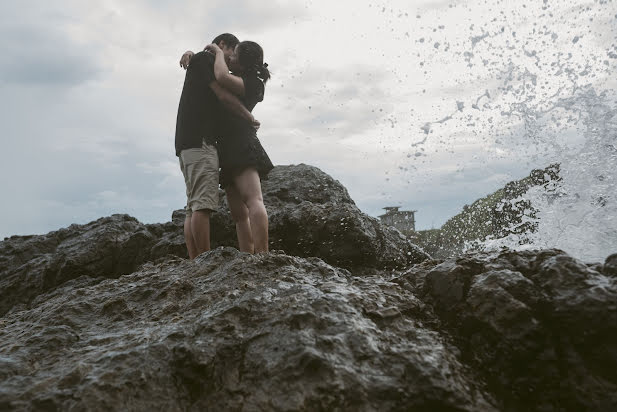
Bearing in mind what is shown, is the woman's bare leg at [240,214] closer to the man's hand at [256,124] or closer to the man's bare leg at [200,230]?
the man's bare leg at [200,230]

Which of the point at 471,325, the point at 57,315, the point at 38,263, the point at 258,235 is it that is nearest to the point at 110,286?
the point at 57,315

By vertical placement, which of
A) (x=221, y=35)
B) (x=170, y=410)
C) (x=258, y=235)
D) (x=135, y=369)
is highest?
(x=221, y=35)

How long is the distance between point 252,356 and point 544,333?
3.72ft

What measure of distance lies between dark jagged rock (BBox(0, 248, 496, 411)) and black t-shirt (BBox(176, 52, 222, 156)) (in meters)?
1.93

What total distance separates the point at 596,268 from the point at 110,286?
267cm

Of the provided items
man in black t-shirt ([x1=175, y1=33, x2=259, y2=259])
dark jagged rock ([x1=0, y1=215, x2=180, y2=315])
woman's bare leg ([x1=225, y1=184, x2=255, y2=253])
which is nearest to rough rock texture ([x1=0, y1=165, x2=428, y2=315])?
dark jagged rock ([x1=0, y1=215, x2=180, y2=315])

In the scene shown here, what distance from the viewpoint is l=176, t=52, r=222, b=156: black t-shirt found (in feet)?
12.2

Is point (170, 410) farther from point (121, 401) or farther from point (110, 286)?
point (110, 286)

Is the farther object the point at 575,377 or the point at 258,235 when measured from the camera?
the point at 258,235

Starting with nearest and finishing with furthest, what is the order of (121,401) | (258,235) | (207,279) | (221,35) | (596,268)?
1. (121,401)
2. (596,268)
3. (207,279)
4. (258,235)
5. (221,35)

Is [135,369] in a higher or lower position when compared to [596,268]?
lower

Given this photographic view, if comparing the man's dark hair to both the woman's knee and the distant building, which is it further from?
the distant building

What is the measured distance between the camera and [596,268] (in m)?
1.86

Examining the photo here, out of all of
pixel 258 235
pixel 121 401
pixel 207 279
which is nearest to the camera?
pixel 121 401
